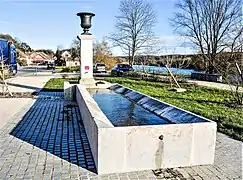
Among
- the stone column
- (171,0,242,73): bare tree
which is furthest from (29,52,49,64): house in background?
the stone column

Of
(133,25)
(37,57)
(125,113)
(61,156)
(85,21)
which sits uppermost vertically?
(133,25)

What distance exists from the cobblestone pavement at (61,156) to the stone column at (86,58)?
17.0 feet

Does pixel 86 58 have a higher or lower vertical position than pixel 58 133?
higher

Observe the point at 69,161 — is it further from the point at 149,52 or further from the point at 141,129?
the point at 149,52

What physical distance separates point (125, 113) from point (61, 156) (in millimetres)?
2561

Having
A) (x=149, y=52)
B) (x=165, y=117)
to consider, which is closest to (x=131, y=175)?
(x=165, y=117)

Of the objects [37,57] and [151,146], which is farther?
[37,57]

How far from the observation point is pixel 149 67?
2356 cm

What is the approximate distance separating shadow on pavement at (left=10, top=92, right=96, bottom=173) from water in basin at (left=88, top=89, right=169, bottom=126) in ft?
2.40

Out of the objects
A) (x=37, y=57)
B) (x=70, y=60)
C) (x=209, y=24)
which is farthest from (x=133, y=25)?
(x=37, y=57)

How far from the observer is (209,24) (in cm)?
2488

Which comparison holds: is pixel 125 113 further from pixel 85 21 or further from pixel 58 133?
pixel 85 21

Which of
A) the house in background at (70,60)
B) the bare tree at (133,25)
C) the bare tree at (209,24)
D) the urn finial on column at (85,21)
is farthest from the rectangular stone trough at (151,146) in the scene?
the house in background at (70,60)

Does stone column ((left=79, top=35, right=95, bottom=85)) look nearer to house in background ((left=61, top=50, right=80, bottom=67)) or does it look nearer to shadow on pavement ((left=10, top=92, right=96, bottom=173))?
shadow on pavement ((left=10, top=92, right=96, bottom=173))
